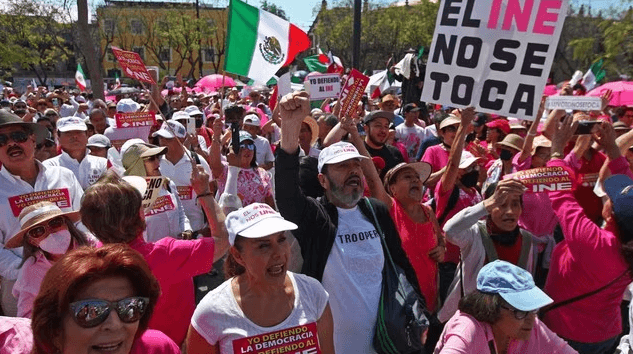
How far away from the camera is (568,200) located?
3518 millimetres

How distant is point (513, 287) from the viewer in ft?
8.98

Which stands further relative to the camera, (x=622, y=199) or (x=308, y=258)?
(x=308, y=258)

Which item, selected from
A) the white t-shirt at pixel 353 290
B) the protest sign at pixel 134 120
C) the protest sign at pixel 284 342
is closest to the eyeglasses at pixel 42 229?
the protest sign at pixel 284 342

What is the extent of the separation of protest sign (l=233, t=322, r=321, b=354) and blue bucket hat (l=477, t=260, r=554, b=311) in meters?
0.82

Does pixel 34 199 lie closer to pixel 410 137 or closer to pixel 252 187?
pixel 252 187

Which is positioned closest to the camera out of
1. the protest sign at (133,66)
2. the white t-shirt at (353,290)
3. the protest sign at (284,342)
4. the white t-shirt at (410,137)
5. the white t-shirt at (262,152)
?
the protest sign at (284,342)

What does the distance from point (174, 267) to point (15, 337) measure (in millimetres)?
850

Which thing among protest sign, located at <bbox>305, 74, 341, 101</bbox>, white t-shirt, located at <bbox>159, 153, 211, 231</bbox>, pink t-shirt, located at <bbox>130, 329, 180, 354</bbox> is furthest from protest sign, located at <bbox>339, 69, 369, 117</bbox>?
pink t-shirt, located at <bbox>130, 329, 180, 354</bbox>

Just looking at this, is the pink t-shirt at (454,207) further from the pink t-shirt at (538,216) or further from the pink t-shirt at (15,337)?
the pink t-shirt at (15,337)

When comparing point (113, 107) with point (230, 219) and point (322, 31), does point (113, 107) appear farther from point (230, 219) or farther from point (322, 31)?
point (322, 31)

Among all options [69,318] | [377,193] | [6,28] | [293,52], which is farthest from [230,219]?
[6,28]

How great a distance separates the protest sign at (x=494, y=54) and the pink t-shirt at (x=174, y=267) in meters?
2.09

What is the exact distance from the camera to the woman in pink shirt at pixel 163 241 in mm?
2721

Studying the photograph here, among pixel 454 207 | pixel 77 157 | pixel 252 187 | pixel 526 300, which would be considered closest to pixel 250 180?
pixel 252 187
